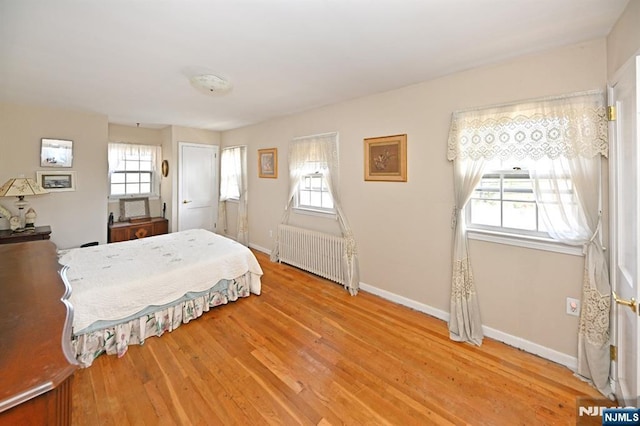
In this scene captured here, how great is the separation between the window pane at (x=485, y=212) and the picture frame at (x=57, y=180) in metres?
5.37

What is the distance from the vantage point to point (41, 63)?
235 centimetres

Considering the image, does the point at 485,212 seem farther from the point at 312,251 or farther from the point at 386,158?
the point at 312,251

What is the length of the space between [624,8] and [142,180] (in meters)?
6.65

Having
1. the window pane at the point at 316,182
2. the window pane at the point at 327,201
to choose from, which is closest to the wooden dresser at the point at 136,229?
the window pane at the point at 316,182

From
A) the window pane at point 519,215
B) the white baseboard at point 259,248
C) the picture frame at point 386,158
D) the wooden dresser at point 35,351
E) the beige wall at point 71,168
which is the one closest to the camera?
the wooden dresser at point 35,351

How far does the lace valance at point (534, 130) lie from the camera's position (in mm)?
1894

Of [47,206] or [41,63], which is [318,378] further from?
[47,206]

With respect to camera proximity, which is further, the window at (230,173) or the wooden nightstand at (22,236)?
the window at (230,173)

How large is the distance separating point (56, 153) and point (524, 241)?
584 cm

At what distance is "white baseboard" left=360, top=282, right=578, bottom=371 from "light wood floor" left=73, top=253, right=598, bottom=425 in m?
0.06

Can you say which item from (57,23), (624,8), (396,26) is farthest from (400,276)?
(57,23)

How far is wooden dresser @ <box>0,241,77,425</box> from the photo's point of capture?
2.24 ft

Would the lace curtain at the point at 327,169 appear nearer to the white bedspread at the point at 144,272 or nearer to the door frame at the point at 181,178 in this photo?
the white bedspread at the point at 144,272

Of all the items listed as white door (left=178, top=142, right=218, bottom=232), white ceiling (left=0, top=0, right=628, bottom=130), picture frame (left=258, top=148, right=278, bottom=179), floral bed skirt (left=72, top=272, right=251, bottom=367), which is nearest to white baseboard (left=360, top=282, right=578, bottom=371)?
floral bed skirt (left=72, top=272, right=251, bottom=367)
